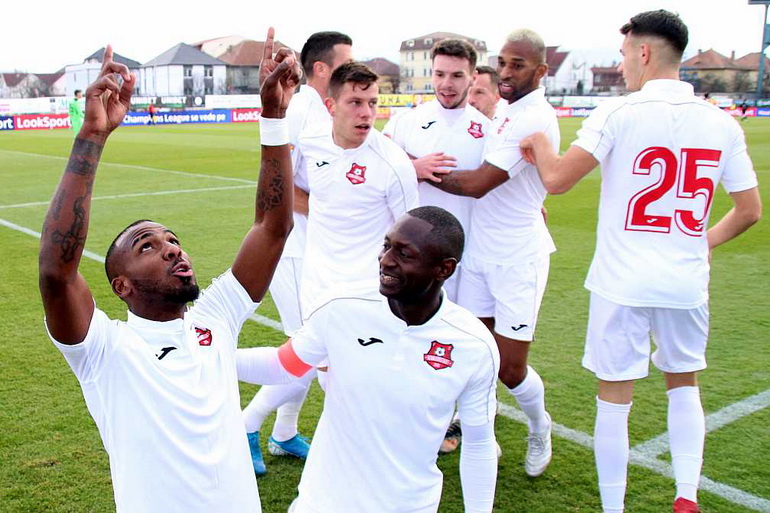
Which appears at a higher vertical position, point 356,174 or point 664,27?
point 664,27

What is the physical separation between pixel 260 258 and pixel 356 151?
4.83 feet

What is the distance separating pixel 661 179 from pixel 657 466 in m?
1.80

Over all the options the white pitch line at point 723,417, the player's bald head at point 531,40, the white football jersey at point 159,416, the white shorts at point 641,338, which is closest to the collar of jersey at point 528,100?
the player's bald head at point 531,40

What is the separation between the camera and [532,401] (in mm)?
4293

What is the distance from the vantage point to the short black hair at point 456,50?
4395 millimetres

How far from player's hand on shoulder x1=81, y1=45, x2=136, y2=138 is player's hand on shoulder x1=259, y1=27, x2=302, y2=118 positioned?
1.85ft

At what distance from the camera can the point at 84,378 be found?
2.36 m

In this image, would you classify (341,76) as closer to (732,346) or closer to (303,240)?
(303,240)

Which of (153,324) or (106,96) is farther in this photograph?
(153,324)

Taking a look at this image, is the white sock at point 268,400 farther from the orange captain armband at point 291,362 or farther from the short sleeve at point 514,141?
the short sleeve at point 514,141

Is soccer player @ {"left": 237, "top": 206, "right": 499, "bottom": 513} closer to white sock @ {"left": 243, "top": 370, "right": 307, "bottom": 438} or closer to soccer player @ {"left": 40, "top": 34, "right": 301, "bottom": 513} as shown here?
soccer player @ {"left": 40, "top": 34, "right": 301, "bottom": 513}

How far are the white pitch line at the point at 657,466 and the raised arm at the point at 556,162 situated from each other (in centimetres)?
175

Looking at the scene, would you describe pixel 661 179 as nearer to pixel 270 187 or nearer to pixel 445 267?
pixel 445 267

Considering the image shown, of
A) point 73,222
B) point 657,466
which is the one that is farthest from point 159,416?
point 657,466
